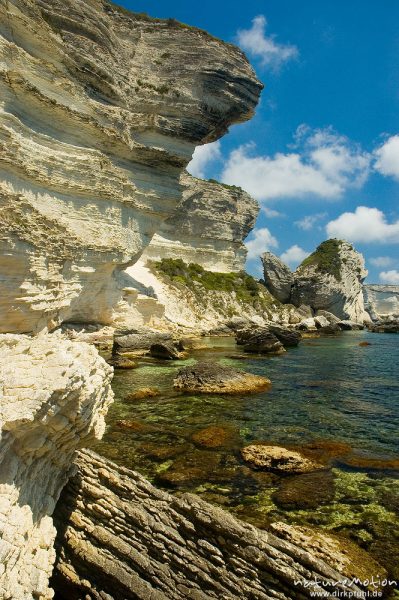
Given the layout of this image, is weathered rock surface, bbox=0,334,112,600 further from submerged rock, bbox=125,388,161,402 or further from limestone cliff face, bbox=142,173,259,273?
limestone cliff face, bbox=142,173,259,273

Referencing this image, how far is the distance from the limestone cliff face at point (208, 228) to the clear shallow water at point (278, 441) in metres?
48.7

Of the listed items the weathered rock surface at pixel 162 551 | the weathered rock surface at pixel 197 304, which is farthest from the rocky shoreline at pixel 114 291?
the weathered rock surface at pixel 197 304

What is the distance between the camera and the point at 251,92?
4675 cm

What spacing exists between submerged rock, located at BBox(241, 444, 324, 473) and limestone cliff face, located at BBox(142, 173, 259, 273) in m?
57.8

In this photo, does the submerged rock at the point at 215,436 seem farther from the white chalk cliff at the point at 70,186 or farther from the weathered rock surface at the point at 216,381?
the white chalk cliff at the point at 70,186

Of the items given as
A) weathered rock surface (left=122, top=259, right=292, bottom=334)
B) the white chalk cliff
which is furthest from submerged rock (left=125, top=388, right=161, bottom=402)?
weathered rock surface (left=122, top=259, right=292, bottom=334)

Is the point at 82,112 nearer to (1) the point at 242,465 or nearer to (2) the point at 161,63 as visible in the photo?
(2) the point at 161,63

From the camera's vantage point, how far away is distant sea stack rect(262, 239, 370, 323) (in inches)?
3132

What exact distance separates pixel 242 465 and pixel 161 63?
4940 cm

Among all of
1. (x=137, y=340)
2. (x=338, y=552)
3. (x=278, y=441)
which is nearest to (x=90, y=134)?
(x=137, y=340)

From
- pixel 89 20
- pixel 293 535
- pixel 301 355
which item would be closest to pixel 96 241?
pixel 301 355

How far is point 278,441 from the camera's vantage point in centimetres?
1179

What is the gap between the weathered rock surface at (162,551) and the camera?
4836mm

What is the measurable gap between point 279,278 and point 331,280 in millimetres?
10908
